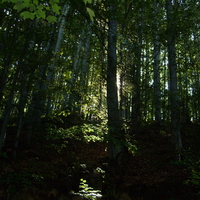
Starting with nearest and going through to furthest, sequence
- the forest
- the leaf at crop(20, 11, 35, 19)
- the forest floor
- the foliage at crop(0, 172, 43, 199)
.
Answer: the leaf at crop(20, 11, 35, 19) → the foliage at crop(0, 172, 43, 199) → the forest floor → the forest

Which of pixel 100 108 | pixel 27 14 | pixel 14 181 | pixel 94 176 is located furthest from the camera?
pixel 94 176

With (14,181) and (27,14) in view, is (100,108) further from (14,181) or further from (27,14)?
(27,14)

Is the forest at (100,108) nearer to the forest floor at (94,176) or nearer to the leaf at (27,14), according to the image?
the forest floor at (94,176)

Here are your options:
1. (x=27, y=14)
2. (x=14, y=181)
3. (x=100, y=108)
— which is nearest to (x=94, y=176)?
(x=100, y=108)

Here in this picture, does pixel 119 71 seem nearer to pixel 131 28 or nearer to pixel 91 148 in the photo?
pixel 131 28

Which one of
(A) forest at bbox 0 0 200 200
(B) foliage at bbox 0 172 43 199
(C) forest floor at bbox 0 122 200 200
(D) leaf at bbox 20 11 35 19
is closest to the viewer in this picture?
(D) leaf at bbox 20 11 35 19

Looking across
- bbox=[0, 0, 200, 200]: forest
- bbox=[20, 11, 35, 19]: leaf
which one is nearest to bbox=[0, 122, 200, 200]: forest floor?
bbox=[0, 0, 200, 200]: forest

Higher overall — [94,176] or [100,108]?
[100,108]

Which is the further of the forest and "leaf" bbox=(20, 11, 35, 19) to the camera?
the forest

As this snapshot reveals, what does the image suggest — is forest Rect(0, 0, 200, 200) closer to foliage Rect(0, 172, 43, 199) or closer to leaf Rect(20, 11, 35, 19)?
foliage Rect(0, 172, 43, 199)

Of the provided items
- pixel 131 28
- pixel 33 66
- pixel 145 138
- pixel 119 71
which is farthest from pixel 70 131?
pixel 145 138

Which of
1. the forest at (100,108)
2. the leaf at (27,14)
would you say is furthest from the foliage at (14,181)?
the leaf at (27,14)

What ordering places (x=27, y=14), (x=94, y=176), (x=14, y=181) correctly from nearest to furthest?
(x=27, y=14) → (x=14, y=181) → (x=94, y=176)

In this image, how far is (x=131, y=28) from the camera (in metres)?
8.23
